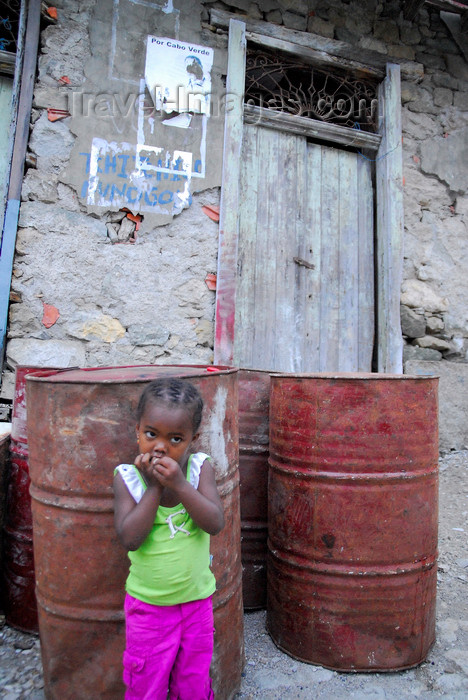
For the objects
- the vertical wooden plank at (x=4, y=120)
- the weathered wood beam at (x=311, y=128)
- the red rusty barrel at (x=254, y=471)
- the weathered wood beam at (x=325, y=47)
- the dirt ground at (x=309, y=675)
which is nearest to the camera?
the dirt ground at (x=309, y=675)

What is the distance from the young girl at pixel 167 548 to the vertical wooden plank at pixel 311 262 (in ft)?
9.62

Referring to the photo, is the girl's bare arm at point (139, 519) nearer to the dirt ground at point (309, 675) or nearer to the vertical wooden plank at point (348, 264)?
the dirt ground at point (309, 675)

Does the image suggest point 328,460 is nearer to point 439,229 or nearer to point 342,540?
point 342,540

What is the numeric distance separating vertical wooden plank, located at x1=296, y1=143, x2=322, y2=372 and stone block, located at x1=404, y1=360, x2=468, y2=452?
0.87m

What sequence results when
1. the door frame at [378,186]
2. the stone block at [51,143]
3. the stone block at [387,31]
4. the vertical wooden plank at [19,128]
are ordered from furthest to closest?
the stone block at [387,31]
the door frame at [378,186]
the stone block at [51,143]
the vertical wooden plank at [19,128]

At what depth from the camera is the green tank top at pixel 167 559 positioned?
1342mm

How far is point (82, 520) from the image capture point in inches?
59.8

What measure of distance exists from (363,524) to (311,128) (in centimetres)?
359

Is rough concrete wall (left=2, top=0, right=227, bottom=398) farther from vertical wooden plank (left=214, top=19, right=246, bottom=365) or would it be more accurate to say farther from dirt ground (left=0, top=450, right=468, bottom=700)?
dirt ground (left=0, top=450, right=468, bottom=700)

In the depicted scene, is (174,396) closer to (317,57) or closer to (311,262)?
(311,262)

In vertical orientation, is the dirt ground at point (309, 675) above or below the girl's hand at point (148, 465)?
below

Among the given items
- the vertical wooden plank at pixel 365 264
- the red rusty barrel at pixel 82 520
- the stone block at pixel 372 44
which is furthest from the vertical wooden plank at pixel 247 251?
the red rusty barrel at pixel 82 520

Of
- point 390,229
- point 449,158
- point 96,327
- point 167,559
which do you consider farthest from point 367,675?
point 449,158

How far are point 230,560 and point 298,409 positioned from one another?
24.7 inches
